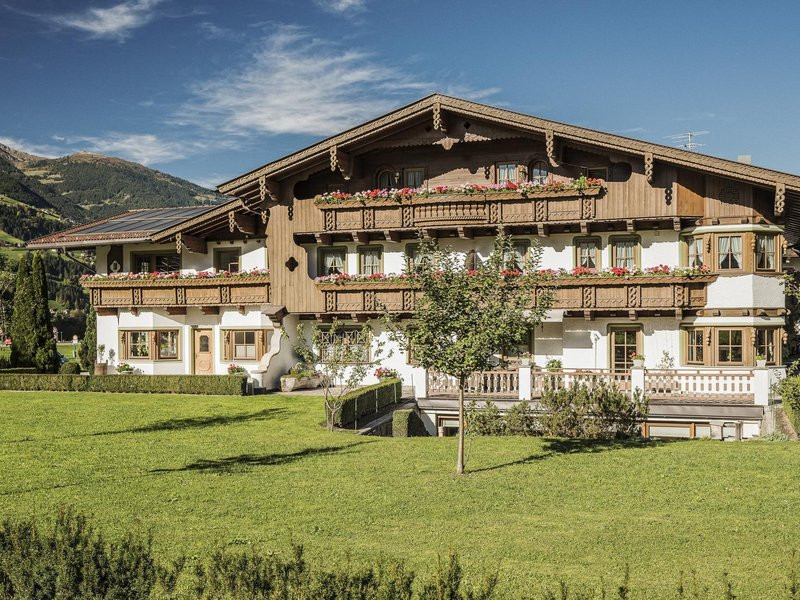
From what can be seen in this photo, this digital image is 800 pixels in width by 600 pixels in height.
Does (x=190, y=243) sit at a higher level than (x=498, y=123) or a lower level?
lower

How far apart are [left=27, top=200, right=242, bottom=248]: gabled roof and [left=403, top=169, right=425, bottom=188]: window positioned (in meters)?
6.92

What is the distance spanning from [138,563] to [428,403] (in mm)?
17172

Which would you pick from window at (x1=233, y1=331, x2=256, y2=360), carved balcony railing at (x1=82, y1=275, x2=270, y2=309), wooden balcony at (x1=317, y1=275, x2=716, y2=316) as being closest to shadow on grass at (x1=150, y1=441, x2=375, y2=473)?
wooden balcony at (x1=317, y1=275, x2=716, y2=316)

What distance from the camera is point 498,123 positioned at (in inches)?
1149

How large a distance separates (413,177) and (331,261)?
15.8 ft

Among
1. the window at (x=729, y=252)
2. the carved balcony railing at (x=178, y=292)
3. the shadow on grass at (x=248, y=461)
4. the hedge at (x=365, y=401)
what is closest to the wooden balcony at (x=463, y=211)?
the carved balcony railing at (x=178, y=292)

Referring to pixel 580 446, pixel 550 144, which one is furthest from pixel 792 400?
pixel 550 144

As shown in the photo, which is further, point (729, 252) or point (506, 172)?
point (506, 172)

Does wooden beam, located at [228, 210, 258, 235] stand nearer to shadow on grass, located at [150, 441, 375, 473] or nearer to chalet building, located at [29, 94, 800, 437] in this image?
chalet building, located at [29, 94, 800, 437]

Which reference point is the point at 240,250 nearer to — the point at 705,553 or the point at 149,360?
the point at 149,360

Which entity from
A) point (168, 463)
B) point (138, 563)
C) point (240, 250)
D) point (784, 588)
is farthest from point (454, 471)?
point (240, 250)

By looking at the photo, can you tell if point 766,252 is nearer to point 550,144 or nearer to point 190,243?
point 550,144

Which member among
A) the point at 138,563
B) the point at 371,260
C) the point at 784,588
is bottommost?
the point at 784,588

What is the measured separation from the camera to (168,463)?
1677 centimetres
